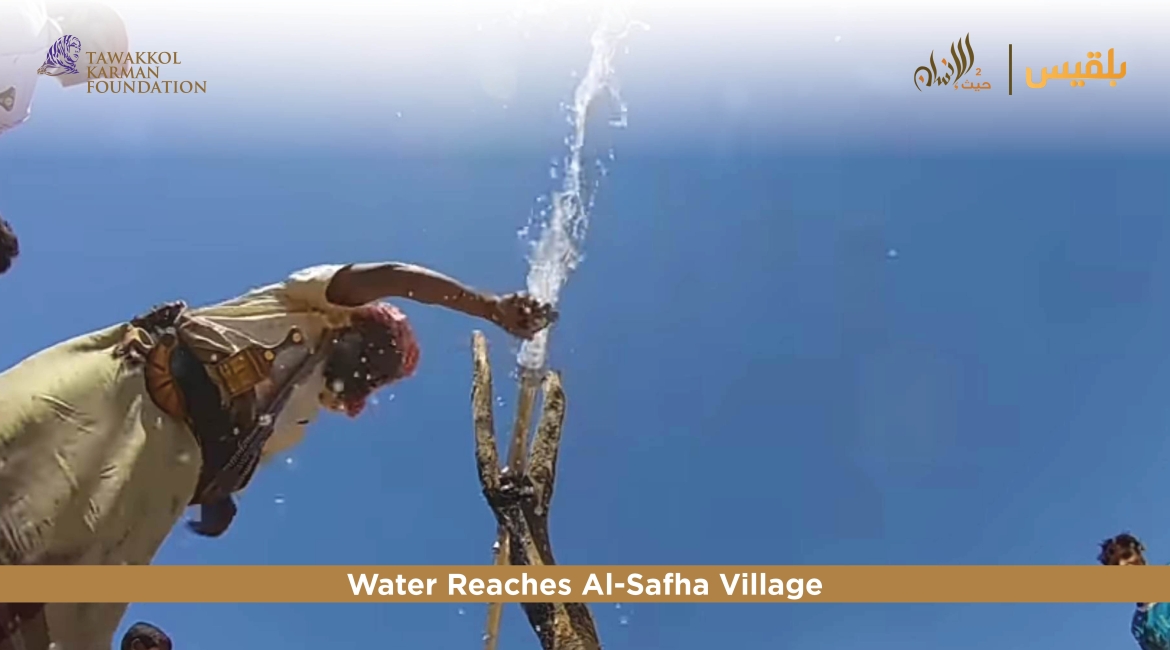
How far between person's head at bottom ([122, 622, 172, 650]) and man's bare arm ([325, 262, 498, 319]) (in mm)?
995

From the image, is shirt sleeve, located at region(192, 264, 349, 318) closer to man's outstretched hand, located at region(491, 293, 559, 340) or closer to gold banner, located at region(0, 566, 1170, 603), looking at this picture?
man's outstretched hand, located at region(491, 293, 559, 340)

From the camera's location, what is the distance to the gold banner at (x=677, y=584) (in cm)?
288

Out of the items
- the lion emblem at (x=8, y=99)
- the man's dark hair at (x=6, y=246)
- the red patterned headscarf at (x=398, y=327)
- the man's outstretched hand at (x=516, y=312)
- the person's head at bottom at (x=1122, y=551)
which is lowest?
the person's head at bottom at (x=1122, y=551)

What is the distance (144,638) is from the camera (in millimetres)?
2990

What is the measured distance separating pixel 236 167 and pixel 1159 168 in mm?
2608

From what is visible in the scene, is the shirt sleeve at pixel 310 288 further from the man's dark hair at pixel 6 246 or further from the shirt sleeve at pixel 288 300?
the man's dark hair at pixel 6 246

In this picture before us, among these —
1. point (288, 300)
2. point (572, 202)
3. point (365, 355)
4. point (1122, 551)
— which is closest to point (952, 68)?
point (572, 202)

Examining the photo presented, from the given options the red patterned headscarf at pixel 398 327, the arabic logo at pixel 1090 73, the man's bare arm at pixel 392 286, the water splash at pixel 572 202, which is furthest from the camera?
the water splash at pixel 572 202

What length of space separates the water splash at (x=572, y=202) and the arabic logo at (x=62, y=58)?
1.31m

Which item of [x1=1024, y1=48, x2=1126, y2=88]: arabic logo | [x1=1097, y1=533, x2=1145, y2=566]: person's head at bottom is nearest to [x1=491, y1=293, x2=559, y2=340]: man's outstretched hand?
[x1=1024, y1=48, x2=1126, y2=88]: arabic logo

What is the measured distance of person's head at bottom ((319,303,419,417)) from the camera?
9.14 ft

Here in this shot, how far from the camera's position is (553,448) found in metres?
3.52

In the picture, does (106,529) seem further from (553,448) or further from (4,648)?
(553,448)

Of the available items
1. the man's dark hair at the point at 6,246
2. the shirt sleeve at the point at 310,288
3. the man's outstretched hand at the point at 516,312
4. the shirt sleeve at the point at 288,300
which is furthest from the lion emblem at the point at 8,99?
the man's outstretched hand at the point at 516,312
